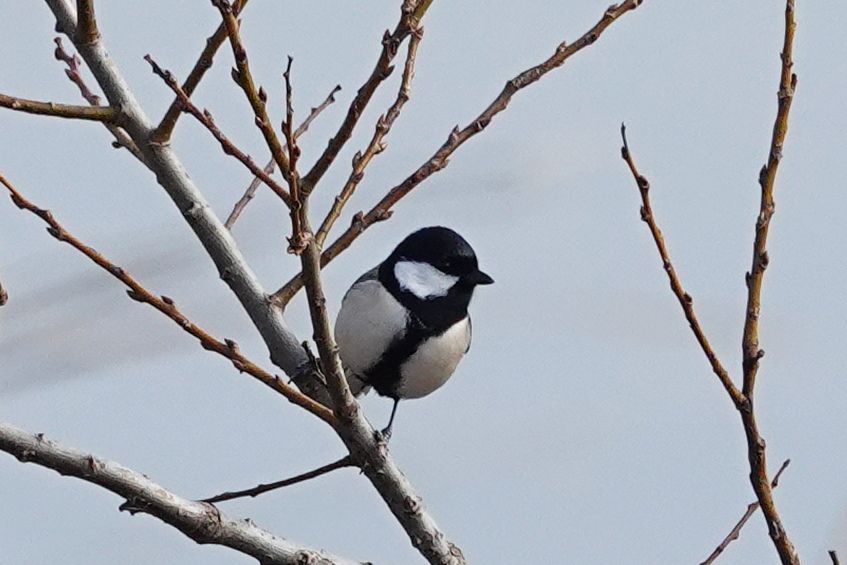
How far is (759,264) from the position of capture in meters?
1.57

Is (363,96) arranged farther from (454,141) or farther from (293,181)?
(454,141)

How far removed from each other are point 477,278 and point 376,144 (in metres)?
1.63

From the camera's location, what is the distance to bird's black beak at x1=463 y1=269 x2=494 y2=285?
368cm

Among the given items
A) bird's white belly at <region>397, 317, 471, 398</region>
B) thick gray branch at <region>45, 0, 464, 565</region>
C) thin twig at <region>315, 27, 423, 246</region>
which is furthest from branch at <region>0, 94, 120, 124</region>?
bird's white belly at <region>397, 317, 471, 398</region>

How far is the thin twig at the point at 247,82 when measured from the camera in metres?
1.41

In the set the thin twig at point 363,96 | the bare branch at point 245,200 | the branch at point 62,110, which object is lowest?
the thin twig at point 363,96

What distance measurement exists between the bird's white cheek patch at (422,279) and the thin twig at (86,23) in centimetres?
151

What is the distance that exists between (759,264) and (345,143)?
0.52 m

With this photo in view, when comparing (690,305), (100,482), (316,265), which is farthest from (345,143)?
(100,482)

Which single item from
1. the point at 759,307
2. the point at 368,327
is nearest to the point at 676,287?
the point at 759,307

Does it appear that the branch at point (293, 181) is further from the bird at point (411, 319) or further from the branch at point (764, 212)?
the bird at point (411, 319)

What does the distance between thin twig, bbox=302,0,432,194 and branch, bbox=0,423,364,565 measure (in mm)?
520

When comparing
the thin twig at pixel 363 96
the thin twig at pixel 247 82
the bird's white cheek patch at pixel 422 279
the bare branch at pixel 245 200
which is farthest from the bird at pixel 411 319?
the thin twig at pixel 247 82

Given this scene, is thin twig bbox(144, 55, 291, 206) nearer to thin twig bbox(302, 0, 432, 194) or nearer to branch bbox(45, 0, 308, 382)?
thin twig bbox(302, 0, 432, 194)
